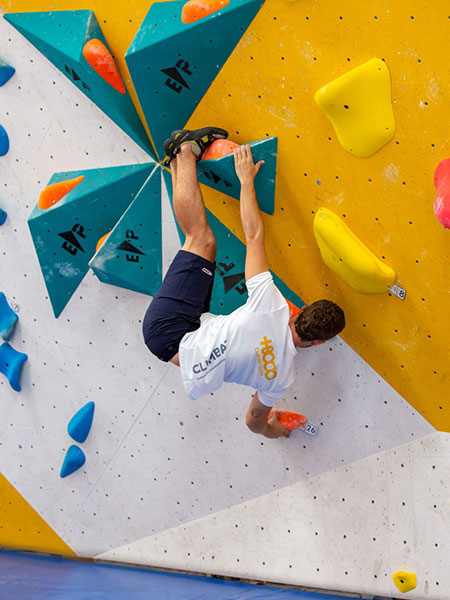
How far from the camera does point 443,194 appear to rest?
8.05 ft

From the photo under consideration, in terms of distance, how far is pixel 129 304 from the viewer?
3.26m

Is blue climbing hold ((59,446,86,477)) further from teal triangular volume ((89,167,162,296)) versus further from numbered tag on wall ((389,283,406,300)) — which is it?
numbered tag on wall ((389,283,406,300))

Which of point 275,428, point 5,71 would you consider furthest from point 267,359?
point 5,71

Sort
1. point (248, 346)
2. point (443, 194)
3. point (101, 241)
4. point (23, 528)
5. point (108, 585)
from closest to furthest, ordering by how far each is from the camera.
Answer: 1. point (443, 194)
2. point (248, 346)
3. point (108, 585)
4. point (101, 241)
5. point (23, 528)

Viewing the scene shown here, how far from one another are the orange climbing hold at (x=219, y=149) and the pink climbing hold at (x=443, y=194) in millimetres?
827

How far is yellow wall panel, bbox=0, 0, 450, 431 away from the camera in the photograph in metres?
2.49

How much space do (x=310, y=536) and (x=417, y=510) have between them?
0.52m

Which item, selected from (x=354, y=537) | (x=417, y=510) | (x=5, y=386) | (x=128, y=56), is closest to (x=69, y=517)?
(x=5, y=386)

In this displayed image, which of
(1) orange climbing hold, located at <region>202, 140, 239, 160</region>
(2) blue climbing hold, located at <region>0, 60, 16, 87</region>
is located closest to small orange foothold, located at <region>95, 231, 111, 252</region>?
(1) orange climbing hold, located at <region>202, 140, 239, 160</region>

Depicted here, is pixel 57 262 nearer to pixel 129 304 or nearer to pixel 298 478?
pixel 129 304

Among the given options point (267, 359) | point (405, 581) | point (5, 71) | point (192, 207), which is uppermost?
point (5, 71)

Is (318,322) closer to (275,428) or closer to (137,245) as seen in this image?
(275,428)

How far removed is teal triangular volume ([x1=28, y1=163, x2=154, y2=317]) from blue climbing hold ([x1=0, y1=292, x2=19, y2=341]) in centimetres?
25

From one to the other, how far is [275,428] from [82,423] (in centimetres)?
103
